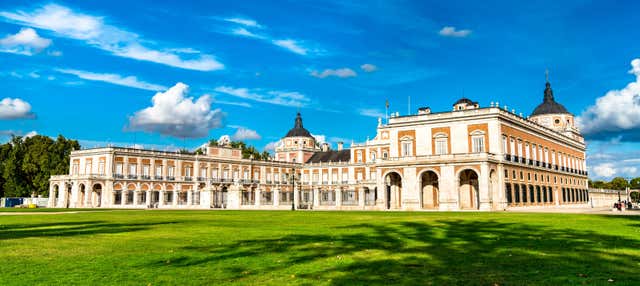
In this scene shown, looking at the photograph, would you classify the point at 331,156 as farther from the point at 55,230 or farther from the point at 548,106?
the point at 55,230

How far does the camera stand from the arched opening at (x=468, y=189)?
166 feet

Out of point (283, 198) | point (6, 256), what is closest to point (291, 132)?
point (283, 198)

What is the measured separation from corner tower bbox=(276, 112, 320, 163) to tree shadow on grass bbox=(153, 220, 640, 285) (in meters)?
87.0

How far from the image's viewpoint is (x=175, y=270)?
918cm

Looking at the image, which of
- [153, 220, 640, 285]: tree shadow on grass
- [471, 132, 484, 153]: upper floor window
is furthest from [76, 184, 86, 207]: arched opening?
[153, 220, 640, 285]: tree shadow on grass

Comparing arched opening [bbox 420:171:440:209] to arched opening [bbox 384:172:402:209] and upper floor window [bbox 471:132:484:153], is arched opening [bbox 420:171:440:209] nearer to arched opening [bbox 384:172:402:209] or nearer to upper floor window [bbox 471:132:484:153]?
arched opening [bbox 384:172:402:209]

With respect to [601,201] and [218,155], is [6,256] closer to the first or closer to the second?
[218,155]

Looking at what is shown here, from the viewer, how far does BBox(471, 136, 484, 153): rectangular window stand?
165 ft

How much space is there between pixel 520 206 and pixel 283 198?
50.3 m

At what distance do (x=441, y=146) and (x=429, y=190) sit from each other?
4521 millimetres

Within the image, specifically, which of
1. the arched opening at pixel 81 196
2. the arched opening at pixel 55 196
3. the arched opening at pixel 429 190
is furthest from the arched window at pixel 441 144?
the arched opening at pixel 55 196

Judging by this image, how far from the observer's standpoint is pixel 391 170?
52.5 m

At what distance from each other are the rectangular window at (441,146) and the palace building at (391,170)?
13 cm

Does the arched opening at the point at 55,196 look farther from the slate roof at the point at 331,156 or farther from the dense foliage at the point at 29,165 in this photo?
the slate roof at the point at 331,156
